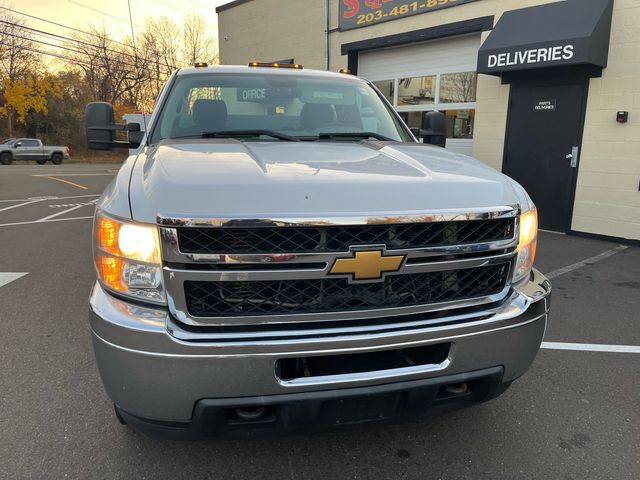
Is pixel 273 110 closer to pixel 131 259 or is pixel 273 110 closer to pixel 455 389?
pixel 131 259

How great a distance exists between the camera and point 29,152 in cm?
3297

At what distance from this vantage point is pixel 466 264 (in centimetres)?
194

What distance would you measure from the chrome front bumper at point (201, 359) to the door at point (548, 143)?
7331 mm

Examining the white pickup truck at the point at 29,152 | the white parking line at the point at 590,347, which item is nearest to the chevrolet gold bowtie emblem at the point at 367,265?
the white parking line at the point at 590,347

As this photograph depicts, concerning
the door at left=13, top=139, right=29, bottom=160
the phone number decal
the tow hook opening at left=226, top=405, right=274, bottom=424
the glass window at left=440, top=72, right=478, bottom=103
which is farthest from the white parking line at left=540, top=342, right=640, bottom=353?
the door at left=13, top=139, right=29, bottom=160

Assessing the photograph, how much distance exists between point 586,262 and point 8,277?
6.93m

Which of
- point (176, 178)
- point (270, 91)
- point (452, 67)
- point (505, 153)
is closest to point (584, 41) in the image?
point (505, 153)

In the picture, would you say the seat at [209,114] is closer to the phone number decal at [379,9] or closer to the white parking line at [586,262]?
the white parking line at [586,262]

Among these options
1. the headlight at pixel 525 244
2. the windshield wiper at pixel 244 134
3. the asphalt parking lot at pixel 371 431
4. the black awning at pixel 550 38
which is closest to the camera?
the headlight at pixel 525 244

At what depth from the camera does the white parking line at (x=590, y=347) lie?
3645mm

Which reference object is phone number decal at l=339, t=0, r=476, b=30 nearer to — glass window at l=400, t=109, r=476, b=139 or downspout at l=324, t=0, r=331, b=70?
downspout at l=324, t=0, r=331, b=70

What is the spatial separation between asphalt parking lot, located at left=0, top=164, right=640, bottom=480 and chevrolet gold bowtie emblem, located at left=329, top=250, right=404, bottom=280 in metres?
0.71

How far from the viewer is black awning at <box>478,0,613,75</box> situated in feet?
23.4

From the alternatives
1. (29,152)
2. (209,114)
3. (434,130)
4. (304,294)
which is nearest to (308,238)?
(304,294)
